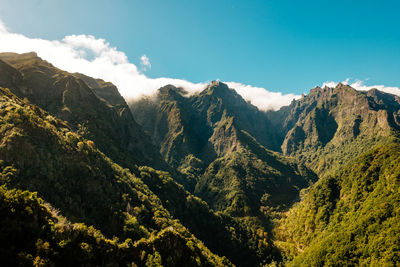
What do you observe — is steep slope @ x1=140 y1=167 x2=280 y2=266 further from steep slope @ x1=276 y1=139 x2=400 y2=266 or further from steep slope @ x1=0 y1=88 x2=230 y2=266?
steep slope @ x1=0 y1=88 x2=230 y2=266

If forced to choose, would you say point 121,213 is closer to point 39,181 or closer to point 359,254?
point 39,181

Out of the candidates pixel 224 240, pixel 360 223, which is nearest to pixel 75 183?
pixel 224 240

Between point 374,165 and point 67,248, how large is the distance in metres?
222

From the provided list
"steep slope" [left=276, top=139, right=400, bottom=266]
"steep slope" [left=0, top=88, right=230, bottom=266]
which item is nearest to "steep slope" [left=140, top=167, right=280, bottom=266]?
"steep slope" [left=276, top=139, right=400, bottom=266]

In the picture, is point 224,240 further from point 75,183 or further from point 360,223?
point 75,183

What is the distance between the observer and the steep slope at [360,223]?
11094 cm

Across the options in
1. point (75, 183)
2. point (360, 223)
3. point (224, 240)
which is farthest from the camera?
point (224, 240)

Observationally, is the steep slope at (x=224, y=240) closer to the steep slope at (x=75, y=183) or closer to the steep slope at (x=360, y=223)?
the steep slope at (x=360, y=223)

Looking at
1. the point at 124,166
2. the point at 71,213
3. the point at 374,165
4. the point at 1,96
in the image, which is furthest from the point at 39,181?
the point at 374,165

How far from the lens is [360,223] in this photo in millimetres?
130375

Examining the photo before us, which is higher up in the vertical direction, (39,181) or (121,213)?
(39,181)

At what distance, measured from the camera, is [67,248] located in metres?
33.3

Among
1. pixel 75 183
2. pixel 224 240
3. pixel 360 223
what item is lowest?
pixel 224 240

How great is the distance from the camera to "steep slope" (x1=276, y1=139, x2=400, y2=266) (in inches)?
4368
